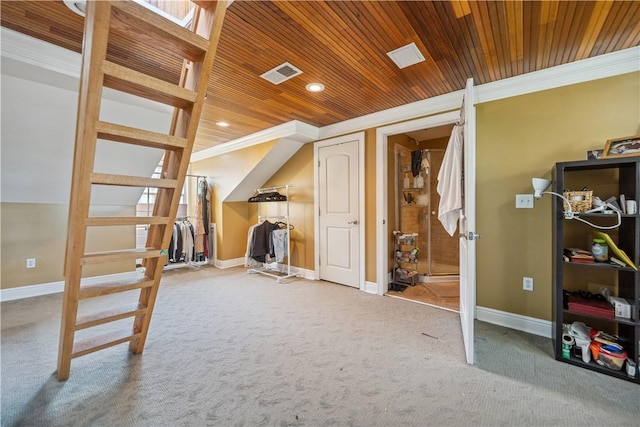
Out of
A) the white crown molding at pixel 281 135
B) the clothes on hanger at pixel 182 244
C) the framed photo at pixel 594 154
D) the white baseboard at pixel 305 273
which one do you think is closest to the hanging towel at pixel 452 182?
the framed photo at pixel 594 154

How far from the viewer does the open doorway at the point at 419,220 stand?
3840 millimetres

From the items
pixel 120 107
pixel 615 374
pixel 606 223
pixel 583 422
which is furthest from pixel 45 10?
pixel 615 374

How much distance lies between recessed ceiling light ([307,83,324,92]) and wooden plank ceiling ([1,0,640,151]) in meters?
0.07

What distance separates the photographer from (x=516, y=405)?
5.11ft

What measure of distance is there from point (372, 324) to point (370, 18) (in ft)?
8.10

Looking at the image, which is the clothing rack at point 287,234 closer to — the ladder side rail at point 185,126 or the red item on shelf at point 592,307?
the ladder side rail at point 185,126

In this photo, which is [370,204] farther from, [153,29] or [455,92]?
[153,29]

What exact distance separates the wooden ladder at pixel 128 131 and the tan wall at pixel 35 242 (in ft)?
8.85

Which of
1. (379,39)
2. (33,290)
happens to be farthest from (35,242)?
(379,39)

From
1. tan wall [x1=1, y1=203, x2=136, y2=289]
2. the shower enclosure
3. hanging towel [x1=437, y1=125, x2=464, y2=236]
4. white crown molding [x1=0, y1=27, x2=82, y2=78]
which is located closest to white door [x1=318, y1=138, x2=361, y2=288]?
the shower enclosure

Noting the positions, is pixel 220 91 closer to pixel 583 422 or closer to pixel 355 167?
pixel 355 167

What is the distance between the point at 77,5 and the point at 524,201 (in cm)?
354

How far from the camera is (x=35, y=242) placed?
11.7 feet

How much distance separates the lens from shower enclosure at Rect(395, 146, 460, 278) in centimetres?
429
